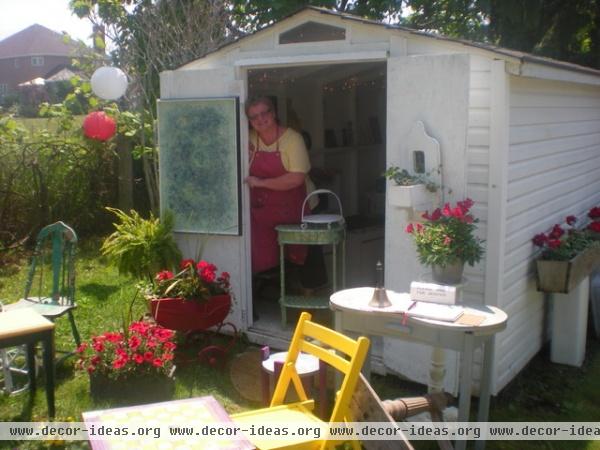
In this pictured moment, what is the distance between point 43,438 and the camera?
13.6 ft

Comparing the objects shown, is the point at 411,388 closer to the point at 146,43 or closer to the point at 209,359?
the point at 209,359

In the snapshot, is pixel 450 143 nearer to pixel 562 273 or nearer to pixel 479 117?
pixel 479 117

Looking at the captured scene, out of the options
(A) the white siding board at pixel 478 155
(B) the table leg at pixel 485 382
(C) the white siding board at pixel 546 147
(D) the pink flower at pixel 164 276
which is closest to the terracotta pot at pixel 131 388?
(D) the pink flower at pixel 164 276

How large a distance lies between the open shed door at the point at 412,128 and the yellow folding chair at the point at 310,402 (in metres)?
1.38

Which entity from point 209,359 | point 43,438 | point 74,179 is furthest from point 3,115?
point 43,438

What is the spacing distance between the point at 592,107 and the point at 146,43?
7.02 meters

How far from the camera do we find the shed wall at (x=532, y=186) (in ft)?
15.9

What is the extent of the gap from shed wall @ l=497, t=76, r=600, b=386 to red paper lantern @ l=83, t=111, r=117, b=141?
6.17 m

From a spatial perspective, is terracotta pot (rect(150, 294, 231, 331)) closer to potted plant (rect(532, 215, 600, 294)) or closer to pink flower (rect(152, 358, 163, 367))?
pink flower (rect(152, 358, 163, 367))

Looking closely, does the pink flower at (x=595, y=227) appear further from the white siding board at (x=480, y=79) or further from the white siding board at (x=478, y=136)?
the white siding board at (x=480, y=79)

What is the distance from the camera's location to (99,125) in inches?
361

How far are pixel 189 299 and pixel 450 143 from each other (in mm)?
2396

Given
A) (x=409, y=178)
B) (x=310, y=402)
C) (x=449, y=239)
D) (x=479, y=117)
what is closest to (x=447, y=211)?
(x=449, y=239)

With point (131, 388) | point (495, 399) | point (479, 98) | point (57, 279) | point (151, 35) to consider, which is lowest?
point (495, 399)
